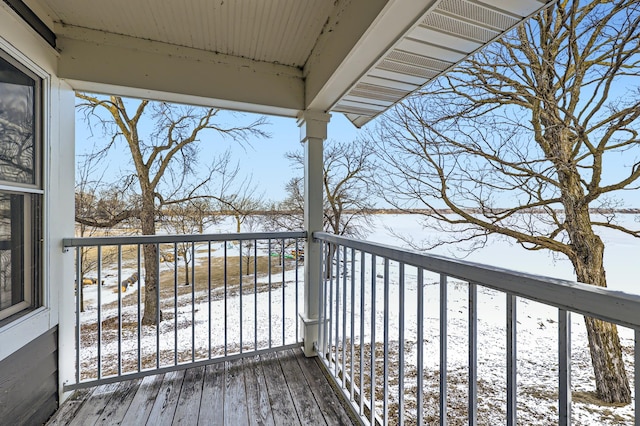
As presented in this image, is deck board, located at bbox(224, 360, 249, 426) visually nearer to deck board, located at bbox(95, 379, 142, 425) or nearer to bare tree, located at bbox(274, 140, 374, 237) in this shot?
deck board, located at bbox(95, 379, 142, 425)

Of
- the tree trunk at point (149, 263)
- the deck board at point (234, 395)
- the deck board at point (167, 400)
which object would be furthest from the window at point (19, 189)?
the tree trunk at point (149, 263)

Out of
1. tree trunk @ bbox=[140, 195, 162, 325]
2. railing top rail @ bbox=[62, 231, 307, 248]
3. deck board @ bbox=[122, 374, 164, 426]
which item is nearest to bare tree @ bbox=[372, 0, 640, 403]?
railing top rail @ bbox=[62, 231, 307, 248]

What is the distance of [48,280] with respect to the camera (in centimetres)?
163

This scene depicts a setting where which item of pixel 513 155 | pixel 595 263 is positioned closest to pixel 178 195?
pixel 513 155

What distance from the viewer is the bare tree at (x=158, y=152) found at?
451 centimetres

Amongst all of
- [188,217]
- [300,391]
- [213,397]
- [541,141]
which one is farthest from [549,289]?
[188,217]

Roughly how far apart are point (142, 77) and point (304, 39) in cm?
116

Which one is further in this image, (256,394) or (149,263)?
(149,263)

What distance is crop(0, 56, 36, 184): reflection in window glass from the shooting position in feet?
4.41

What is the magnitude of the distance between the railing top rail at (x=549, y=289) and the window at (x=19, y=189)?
1963mm

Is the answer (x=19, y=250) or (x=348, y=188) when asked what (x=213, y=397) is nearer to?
(x=19, y=250)

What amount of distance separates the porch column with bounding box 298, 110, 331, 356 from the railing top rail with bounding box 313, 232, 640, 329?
1.30 m

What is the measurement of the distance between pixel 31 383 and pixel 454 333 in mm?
3008

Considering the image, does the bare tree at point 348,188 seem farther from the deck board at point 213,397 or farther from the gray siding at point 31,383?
the gray siding at point 31,383
